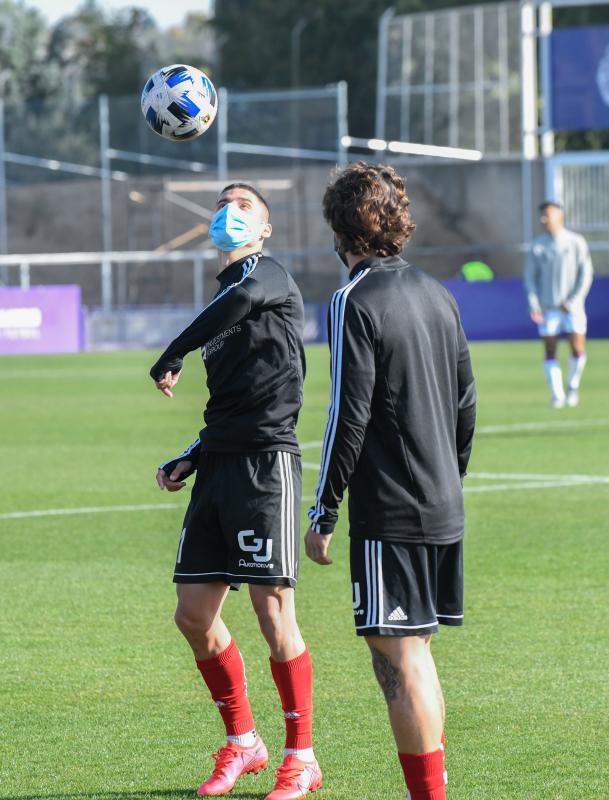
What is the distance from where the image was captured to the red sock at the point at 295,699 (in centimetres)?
542

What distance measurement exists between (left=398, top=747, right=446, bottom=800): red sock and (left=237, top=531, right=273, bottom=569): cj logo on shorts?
1.00 m

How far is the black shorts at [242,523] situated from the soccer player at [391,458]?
26.9 inches

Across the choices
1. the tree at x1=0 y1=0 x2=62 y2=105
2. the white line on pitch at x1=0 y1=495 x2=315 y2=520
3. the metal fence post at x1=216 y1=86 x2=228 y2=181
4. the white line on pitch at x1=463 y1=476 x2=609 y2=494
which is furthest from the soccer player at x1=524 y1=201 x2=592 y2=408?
the tree at x1=0 y1=0 x2=62 y2=105

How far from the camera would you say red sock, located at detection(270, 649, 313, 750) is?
5418 millimetres

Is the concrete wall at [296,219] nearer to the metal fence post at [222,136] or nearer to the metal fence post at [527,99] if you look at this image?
the metal fence post at [222,136]

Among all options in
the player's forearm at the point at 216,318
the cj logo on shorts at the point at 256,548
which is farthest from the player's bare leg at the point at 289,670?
the player's forearm at the point at 216,318

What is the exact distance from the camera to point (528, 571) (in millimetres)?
9117

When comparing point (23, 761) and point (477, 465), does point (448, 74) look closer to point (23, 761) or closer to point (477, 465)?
point (477, 465)

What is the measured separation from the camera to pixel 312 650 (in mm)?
7293

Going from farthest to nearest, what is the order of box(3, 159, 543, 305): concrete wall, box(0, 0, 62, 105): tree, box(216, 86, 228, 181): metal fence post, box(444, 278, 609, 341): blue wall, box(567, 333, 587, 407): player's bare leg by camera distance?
box(0, 0, 62, 105): tree < box(3, 159, 543, 305): concrete wall < box(216, 86, 228, 181): metal fence post < box(444, 278, 609, 341): blue wall < box(567, 333, 587, 407): player's bare leg

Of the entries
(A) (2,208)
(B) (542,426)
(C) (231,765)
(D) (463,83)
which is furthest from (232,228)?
(D) (463,83)

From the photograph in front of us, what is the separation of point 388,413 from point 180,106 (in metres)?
3.33

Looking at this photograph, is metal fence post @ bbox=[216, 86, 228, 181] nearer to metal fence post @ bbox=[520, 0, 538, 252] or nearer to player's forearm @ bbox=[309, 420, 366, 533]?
metal fence post @ bbox=[520, 0, 538, 252]

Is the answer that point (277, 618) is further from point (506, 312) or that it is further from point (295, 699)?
point (506, 312)
